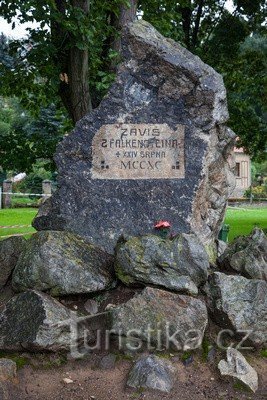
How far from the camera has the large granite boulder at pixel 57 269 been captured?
16.1ft

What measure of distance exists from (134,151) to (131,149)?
4 cm

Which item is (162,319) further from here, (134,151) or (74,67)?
(74,67)

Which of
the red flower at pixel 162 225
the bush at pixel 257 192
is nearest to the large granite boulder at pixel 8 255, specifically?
the red flower at pixel 162 225

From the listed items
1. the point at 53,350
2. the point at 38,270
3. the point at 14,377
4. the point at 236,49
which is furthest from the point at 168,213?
the point at 236,49

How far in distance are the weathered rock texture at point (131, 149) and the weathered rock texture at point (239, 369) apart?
1.65 meters

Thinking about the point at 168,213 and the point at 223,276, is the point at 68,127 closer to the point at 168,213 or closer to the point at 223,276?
the point at 168,213

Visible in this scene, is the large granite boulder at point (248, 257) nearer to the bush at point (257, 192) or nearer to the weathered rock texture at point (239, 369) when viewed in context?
the weathered rock texture at point (239, 369)

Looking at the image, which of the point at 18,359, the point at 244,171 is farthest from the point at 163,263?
the point at 244,171

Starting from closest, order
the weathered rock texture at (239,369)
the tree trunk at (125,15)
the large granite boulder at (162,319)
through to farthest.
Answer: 1. the weathered rock texture at (239,369)
2. the large granite boulder at (162,319)
3. the tree trunk at (125,15)

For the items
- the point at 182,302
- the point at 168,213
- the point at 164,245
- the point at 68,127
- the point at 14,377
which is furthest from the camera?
the point at 68,127

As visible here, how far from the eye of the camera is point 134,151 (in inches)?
233

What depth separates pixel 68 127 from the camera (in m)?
12.1

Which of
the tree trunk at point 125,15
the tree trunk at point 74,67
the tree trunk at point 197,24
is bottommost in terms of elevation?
the tree trunk at point 74,67

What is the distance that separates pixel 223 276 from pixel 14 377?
200cm
